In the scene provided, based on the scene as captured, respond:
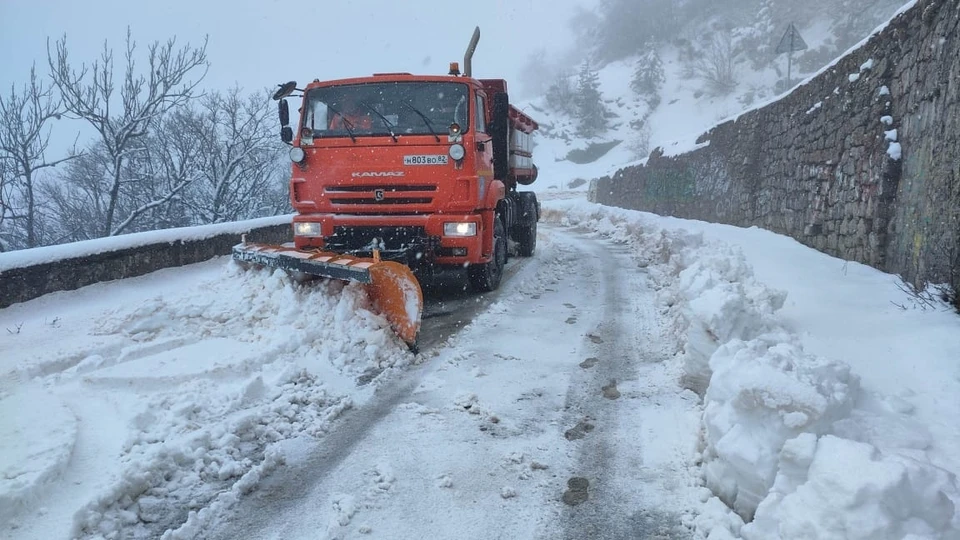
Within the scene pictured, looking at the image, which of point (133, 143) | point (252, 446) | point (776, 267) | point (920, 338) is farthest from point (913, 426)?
point (133, 143)

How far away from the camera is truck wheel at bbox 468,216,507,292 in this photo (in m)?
7.68

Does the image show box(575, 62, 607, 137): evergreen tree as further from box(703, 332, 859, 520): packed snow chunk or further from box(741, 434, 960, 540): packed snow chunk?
box(741, 434, 960, 540): packed snow chunk

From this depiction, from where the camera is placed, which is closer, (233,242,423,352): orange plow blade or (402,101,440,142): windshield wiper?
(233,242,423,352): orange plow blade

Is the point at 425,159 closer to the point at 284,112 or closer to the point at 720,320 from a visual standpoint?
the point at 284,112

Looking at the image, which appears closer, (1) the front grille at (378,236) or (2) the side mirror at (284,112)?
(1) the front grille at (378,236)

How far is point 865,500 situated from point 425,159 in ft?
17.7

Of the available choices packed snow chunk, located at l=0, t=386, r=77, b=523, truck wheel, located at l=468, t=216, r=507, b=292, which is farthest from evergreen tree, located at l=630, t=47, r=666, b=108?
packed snow chunk, located at l=0, t=386, r=77, b=523

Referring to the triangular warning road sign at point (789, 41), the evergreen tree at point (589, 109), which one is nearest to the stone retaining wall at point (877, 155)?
the triangular warning road sign at point (789, 41)

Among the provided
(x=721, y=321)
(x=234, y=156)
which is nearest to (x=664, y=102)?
(x=234, y=156)

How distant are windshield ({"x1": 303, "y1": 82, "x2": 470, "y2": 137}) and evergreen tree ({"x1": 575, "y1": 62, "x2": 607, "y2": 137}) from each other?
71.6m

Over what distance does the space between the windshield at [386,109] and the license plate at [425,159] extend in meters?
0.31

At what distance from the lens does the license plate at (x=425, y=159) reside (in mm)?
6613

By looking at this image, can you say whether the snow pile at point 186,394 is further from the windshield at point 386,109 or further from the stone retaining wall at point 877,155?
the stone retaining wall at point 877,155

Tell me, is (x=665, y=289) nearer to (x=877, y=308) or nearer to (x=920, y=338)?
(x=877, y=308)
